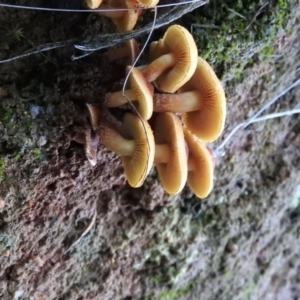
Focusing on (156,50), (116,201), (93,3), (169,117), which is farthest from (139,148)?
(116,201)

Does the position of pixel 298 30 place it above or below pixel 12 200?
above

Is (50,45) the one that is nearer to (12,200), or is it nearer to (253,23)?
(12,200)

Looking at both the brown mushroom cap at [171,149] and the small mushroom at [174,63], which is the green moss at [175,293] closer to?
the brown mushroom cap at [171,149]

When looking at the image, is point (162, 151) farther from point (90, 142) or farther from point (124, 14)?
point (124, 14)

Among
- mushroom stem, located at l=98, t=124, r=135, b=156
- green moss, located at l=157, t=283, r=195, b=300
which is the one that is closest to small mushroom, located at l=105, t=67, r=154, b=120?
mushroom stem, located at l=98, t=124, r=135, b=156

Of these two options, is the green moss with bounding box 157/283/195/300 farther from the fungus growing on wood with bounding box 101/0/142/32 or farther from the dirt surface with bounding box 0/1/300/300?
the fungus growing on wood with bounding box 101/0/142/32

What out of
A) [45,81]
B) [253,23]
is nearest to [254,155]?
[253,23]
